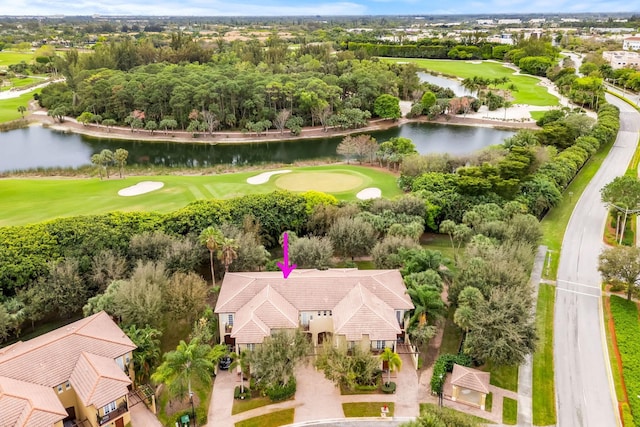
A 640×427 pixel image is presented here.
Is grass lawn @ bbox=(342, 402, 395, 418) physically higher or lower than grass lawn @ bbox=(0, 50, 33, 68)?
lower

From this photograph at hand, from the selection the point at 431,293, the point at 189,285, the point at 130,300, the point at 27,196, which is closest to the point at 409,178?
the point at 431,293

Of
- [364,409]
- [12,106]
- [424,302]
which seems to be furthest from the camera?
[12,106]

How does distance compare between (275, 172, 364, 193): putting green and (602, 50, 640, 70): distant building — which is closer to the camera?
(275, 172, 364, 193): putting green

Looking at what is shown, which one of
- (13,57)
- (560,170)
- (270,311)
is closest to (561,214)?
(560,170)

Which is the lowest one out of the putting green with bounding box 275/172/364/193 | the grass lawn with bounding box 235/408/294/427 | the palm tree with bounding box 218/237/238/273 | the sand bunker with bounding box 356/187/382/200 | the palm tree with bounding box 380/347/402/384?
the grass lawn with bounding box 235/408/294/427

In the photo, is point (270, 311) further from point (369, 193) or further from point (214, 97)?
point (214, 97)

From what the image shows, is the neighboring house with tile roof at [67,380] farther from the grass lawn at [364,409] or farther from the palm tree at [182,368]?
the grass lawn at [364,409]

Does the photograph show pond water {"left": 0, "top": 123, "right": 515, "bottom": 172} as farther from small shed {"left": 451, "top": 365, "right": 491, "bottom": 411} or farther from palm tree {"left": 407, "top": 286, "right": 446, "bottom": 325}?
small shed {"left": 451, "top": 365, "right": 491, "bottom": 411}

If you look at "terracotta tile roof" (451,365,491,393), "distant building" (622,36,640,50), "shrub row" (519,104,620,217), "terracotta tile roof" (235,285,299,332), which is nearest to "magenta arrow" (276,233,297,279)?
"terracotta tile roof" (235,285,299,332)
